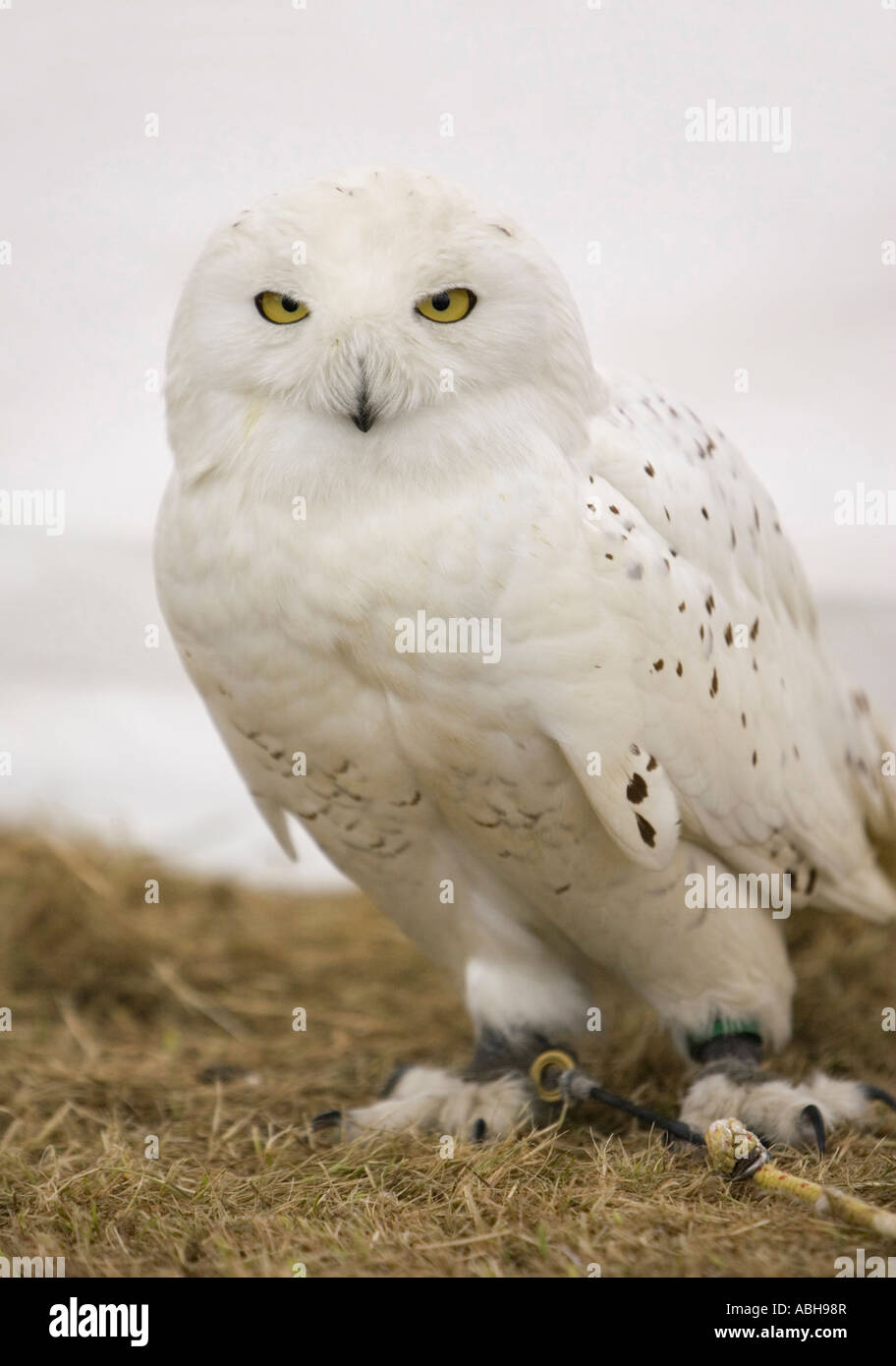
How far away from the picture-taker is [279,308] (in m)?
1.62

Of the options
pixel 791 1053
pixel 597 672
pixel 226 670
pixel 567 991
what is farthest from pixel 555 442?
pixel 791 1053

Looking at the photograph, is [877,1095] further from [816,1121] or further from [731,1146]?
[731,1146]

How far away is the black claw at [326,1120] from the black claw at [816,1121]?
0.65 meters

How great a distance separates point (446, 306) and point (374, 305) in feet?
0.29

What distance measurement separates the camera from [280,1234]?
1507mm

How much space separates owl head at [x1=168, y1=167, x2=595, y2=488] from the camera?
5.17 feet

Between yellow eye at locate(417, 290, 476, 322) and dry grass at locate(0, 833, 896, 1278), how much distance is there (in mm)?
1017

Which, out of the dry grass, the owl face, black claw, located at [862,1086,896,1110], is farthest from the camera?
black claw, located at [862,1086,896,1110]
